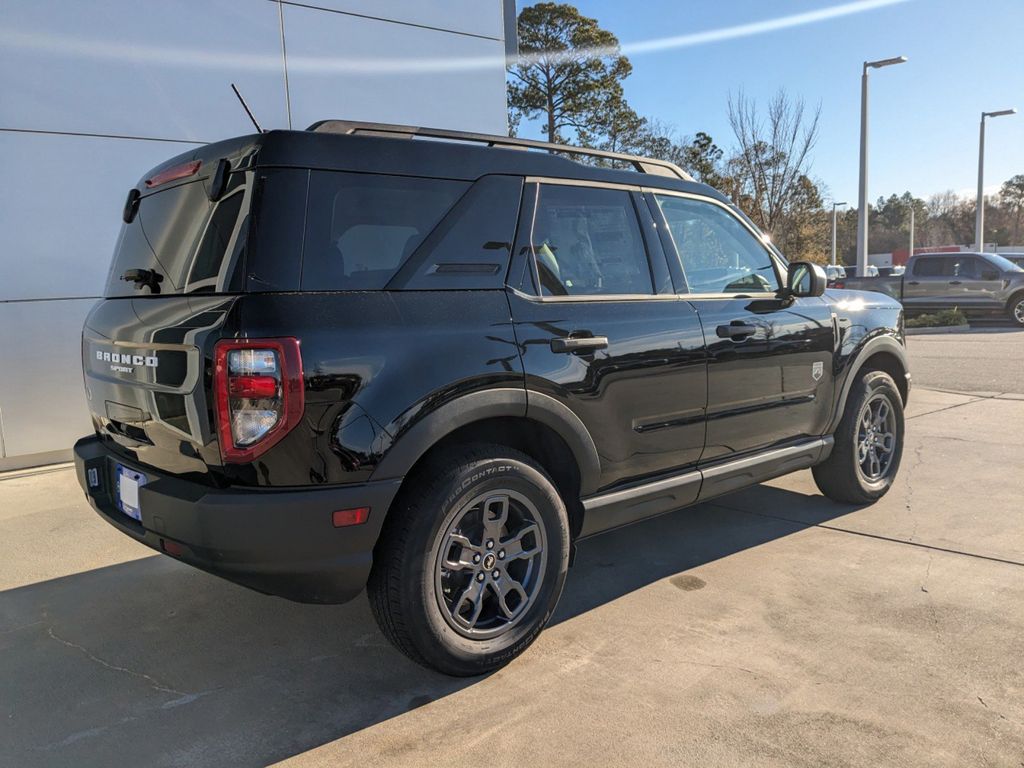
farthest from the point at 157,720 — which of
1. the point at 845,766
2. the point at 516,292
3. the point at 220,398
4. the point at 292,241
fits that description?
the point at 845,766

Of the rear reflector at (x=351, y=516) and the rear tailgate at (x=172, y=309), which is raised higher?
the rear tailgate at (x=172, y=309)

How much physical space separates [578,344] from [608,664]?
1.23 m

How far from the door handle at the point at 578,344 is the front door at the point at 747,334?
688mm

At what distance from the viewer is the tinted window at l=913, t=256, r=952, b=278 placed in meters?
18.7

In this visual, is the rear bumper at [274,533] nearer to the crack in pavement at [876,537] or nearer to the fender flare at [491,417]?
the fender flare at [491,417]

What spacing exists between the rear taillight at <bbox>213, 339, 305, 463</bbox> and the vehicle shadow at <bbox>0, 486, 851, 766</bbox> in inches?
38.7

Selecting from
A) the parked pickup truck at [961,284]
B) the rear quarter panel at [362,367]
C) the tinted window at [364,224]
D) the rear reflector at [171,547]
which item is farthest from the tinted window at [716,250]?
the parked pickup truck at [961,284]

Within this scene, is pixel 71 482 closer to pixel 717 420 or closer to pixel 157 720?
pixel 157 720

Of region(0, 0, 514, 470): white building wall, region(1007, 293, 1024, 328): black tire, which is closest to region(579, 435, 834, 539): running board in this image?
region(0, 0, 514, 470): white building wall

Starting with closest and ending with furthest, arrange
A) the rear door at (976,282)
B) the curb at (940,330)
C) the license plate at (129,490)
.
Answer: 1. the license plate at (129,490)
2. the curb at (940,330)
3. the rear door at (976,282)

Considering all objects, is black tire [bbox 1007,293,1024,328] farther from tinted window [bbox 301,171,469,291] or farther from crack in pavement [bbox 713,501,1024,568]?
tinted window [bbox 301,171,469,291]

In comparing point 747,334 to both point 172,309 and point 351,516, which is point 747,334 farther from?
point 172,309

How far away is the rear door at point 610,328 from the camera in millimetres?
2988

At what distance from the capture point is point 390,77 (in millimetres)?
8055
